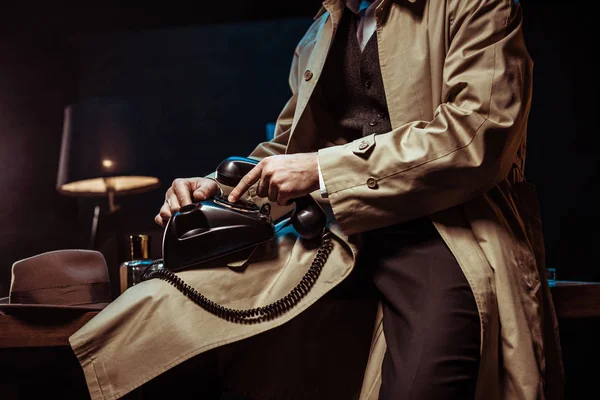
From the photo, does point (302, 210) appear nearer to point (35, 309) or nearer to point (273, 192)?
point (273, 192)

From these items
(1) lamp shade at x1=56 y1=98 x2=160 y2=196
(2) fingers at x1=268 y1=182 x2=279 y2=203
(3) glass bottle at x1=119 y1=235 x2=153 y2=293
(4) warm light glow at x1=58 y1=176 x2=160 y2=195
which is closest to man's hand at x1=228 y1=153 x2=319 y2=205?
(2) fingers at x1=268 y1=182 x2=279 y2=203

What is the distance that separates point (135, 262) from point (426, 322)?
0.92 meters

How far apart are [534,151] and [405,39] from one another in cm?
191

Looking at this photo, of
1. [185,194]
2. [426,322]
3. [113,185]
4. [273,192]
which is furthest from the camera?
[113,185]

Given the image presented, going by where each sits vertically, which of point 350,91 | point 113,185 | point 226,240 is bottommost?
point 113,185

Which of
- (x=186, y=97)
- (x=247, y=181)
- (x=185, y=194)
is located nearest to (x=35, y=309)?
(x=185, y=194)

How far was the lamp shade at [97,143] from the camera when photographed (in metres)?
2.58

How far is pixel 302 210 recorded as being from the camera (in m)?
1.21

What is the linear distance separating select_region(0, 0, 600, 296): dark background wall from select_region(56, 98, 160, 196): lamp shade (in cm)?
11

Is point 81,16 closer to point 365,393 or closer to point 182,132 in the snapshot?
point 182,132

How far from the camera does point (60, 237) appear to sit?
2.85 m

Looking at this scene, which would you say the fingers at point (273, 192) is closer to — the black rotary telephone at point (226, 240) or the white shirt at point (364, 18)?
the black rotary telephone at point (226, 240)

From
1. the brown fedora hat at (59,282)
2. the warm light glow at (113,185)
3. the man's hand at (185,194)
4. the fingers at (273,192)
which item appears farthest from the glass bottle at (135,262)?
the warm light glow at (113,185)

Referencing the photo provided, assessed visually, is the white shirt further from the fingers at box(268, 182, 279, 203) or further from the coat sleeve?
Result: the fingers at box(268, 182, 279, 203)
